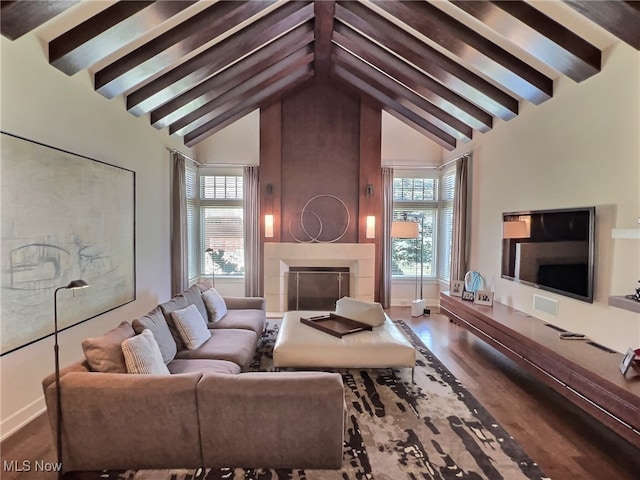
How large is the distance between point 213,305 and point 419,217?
15.6 feet

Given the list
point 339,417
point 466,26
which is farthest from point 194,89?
point 339,417

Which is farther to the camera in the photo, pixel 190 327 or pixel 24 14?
pixel 190 327

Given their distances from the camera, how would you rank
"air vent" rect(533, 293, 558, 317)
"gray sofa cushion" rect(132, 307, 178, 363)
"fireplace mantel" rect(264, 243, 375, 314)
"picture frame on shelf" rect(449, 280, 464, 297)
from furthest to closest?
"fireplace mantel" rect(264, 243, 375, 314) → "picture frame on shelf" rect(449, 280, 464, 297) → "air vent" rect(533, 293, 558, 317) → "gray sofa cushion" rect(132, 307, 178, 363)

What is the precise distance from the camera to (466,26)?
12.6 feet

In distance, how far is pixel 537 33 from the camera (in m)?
3.23

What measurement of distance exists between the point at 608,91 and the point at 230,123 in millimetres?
5627

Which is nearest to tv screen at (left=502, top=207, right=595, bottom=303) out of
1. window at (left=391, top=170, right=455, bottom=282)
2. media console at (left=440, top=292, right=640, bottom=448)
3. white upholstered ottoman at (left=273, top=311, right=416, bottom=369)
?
media console at (left=440, top=292, right=640, bottom=448)

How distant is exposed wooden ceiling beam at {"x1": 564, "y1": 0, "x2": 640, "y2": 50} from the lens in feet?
8.55

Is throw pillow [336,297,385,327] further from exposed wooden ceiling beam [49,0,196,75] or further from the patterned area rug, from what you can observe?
exposed wooden ceiling beam [49,0,196,75]

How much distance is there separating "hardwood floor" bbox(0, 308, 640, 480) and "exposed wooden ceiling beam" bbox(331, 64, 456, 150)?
13.4 feet

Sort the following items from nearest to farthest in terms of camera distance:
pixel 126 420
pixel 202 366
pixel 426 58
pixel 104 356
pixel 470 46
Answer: pixel 126 420, pixel 104 356, pixel 202 366, pixel 470 46, pixel 426 58

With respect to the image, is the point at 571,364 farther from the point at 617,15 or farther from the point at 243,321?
the point at 243,321

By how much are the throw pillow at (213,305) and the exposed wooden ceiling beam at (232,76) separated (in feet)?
8.48

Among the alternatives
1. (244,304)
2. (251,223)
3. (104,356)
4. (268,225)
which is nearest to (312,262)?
(268,225)
